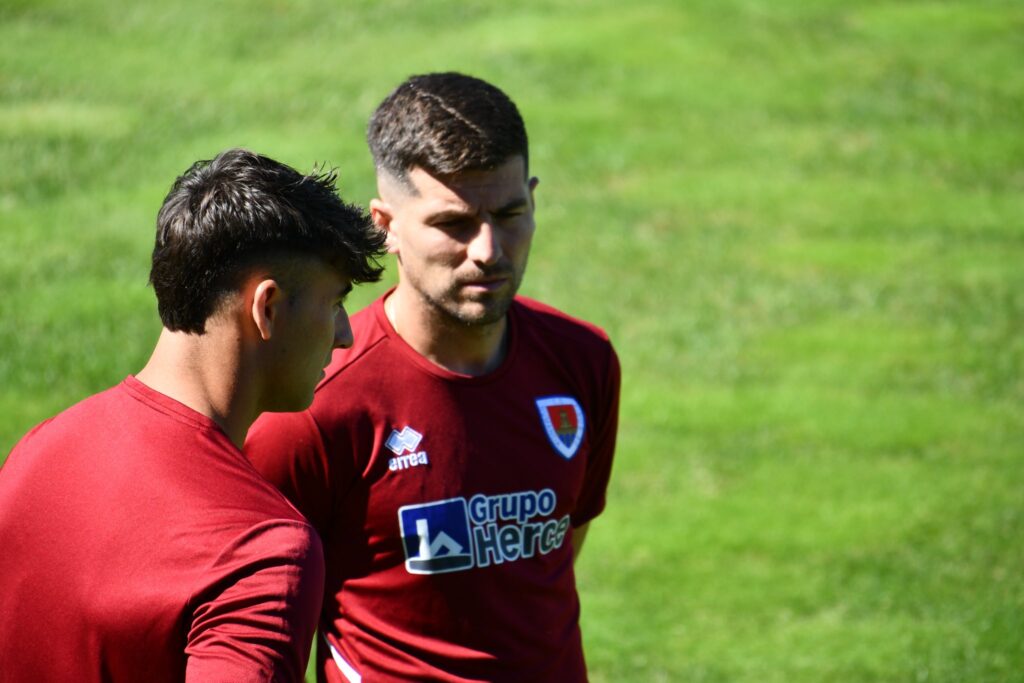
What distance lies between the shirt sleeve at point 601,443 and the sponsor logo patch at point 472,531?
43cm

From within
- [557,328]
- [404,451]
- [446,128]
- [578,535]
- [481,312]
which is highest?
[446,128]

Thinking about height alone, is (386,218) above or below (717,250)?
above

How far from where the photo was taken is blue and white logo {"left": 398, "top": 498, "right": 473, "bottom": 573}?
3.70 metres

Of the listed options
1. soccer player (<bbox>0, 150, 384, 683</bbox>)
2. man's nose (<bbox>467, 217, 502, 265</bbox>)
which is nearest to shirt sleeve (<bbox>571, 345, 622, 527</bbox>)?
man's nose (<bbox>467, 217, 502, 265</bbox>)

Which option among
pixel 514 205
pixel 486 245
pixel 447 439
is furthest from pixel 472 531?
pixel 514 205

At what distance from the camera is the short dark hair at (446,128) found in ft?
12.6

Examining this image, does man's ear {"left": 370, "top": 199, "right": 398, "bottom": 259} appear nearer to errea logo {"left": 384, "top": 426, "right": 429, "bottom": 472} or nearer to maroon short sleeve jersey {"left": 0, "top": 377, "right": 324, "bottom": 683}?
errea logo {"left": 384, "top": 426, "right": 429, "bottom": 472}

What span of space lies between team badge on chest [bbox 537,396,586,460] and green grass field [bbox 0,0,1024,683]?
3377 mm

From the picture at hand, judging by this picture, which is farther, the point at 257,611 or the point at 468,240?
the point at 468,240

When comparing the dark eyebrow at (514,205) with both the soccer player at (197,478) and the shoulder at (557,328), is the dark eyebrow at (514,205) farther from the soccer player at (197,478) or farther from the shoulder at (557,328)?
the soccer player at (197,478)

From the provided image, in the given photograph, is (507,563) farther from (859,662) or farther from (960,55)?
(960,55)

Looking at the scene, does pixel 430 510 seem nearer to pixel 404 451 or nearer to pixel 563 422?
pixel 404 451

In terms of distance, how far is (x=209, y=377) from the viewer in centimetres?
278

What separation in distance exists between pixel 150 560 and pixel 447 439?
1430 millimetres
